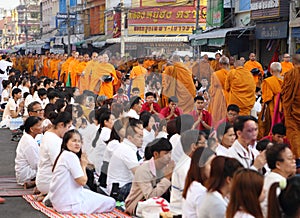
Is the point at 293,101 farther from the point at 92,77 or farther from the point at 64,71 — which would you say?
the point at 64,71

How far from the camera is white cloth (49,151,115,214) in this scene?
5.99 m

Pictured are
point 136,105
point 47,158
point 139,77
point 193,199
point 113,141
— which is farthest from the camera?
point 139,77

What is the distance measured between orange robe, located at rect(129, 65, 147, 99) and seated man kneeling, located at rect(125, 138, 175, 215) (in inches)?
115

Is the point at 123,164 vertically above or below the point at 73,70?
below

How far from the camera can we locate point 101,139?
726 cm

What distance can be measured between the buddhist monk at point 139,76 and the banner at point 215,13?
12.0 meters

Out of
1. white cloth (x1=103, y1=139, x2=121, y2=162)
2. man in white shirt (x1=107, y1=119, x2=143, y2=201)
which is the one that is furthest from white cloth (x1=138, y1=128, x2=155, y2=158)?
white cloth (x1=103, y1=139, x2=121, y2=162)

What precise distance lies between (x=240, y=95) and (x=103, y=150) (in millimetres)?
3601

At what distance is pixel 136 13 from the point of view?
3400 centimetres

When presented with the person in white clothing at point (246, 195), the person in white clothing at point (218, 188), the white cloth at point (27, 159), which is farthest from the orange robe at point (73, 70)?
the person in white clothing at point (246, 195)

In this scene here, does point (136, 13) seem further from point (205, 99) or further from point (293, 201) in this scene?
point (293, 201)

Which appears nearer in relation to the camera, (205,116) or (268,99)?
(205,116)

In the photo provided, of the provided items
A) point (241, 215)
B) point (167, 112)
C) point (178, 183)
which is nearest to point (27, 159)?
point (167, 112)

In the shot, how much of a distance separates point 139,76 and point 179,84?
1547mm
